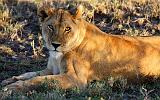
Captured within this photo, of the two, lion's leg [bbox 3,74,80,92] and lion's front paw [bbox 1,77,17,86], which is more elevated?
lion's leg [bbox 3,74,80,92]

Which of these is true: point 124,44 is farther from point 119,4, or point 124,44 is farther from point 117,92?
point 119,4

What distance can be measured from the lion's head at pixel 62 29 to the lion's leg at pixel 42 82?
0.35 m

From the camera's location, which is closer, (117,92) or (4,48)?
(117,92)

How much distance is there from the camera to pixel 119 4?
1040cm

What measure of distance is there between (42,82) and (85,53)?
75 cm

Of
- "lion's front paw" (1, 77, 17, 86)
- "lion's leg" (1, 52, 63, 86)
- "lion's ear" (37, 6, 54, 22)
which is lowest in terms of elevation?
"lion's front paw" (1, 77, 17, 86)

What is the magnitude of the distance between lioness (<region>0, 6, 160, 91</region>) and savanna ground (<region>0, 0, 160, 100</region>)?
185 mm

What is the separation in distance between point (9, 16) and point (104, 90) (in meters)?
4.21

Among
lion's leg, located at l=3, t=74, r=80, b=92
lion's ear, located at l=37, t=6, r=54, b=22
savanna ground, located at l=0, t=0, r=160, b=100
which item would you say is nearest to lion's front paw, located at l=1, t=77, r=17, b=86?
savanna ground, located at l=0, t=0, r=160, b=100

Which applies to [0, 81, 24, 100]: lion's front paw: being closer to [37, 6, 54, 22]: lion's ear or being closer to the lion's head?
the lion's head

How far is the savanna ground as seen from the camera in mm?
6637

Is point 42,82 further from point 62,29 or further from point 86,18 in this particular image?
point 86,18

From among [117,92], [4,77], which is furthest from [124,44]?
[4,77]

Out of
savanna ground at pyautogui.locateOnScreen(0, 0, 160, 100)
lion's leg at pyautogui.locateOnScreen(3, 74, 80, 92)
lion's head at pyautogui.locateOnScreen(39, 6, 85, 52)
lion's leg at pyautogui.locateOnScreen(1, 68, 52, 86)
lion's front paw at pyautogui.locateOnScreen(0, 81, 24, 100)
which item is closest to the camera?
lion's front paw at pyautogui.locateOnScreen(0, 81, 24, 100)
